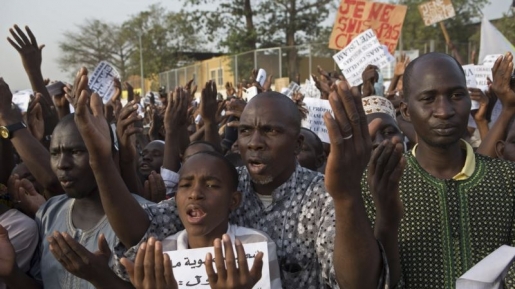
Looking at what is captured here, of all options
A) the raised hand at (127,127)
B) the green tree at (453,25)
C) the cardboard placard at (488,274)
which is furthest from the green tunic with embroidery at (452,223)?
the green tree at (453,25)

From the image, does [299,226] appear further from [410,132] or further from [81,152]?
[410,132]

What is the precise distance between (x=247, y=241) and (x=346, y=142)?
2.47ft

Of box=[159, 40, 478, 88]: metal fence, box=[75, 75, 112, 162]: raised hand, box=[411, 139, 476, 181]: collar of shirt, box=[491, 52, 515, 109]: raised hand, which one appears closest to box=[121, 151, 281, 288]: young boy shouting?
box=[75, 75, 112, 162]: raised hand

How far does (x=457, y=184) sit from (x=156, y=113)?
15.5ft

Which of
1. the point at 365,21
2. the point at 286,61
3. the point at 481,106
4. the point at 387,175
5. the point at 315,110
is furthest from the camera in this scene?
the point at 286,61

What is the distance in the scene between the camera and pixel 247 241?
2.42 m

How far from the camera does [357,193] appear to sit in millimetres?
1937

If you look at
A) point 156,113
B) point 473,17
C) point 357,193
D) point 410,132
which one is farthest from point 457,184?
point 473,17

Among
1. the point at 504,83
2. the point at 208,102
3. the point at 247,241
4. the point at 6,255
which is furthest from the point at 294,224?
the point at 208,102

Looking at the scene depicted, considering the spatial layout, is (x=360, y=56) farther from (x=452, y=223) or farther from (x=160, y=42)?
(x=160, y=42)

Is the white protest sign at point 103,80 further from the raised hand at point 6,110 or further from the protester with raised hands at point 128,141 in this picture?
the protester with raised hands at point 128,141

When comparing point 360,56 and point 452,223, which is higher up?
point 360,56

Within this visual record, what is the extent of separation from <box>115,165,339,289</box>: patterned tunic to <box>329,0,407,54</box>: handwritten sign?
6.83 m

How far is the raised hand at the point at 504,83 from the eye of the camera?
344cm
